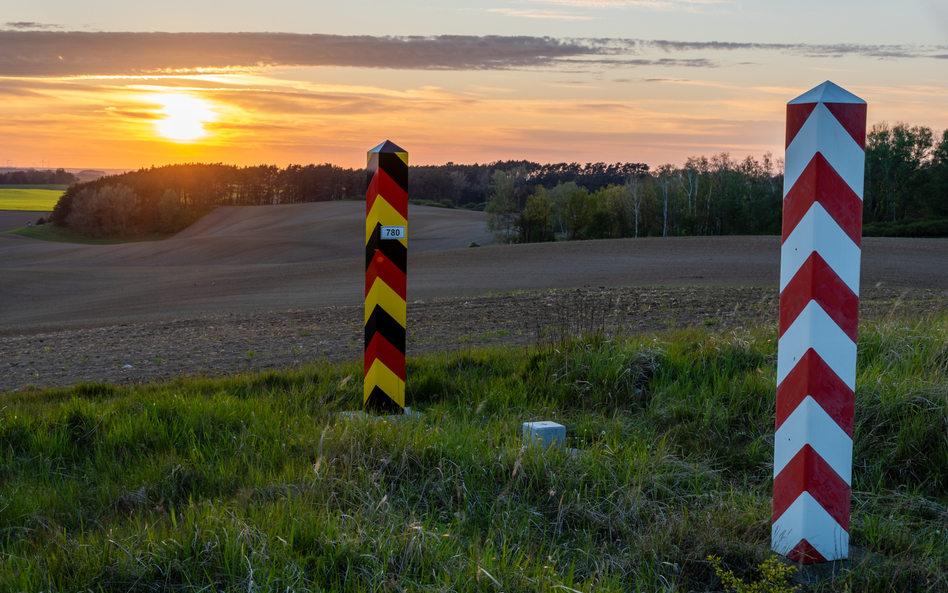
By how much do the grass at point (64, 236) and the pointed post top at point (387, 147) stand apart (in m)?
92.4

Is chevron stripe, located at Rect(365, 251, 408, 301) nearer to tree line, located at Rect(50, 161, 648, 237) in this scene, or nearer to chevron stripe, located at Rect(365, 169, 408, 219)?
chevron stripe, located at Rect(365, 169, 408, 219)

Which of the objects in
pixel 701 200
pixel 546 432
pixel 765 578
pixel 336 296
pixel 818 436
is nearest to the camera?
pixel 765 578

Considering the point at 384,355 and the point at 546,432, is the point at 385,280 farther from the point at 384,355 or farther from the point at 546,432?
the point at 546,432

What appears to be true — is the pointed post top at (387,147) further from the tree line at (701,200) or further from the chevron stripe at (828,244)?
the tree line at (701,200)

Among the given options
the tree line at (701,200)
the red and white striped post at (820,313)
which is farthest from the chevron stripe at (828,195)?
the tree line at (701,200)

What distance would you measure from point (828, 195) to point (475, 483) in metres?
1.88

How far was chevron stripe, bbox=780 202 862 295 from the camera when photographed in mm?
2449

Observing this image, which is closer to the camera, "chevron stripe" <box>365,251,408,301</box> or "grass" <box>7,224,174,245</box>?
"chevron stripe" <box>365,251,408,301</box>

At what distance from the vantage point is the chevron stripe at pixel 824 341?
2.46m

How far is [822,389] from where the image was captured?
2.49m

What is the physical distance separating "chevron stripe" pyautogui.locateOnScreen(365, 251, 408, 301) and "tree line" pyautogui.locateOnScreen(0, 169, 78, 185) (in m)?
179

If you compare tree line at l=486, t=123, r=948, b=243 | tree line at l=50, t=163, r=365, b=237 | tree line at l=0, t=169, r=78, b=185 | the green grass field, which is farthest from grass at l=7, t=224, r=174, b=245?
tree line at l=0, t=169, r=78, b=185

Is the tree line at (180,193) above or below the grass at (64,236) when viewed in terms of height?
above

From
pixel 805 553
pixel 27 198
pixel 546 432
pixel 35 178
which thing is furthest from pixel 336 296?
pixel 35 178
